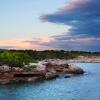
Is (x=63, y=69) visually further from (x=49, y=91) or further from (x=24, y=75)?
(x=49, y=91)

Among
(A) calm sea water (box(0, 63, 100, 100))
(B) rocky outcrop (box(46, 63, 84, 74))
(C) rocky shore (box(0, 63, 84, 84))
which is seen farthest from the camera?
(B) rocky outcrop (box(46, 63, 84, 74))

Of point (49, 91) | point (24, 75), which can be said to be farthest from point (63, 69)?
point (49, 91)

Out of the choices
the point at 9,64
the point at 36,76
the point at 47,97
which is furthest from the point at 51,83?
the point at 47,97

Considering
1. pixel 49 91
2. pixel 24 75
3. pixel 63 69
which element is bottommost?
pixel 49 91

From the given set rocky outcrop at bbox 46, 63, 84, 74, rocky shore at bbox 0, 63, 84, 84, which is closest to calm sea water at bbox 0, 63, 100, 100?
rocky shore at bbox 0, 63, 84, 84

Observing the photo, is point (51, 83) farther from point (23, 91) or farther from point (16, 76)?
point (23, 91)

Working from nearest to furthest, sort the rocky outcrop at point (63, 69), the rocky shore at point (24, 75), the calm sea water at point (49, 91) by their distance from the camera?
the calm sea water at point (49, 91) → the rocky shore at point (24, 75) → the rocky outcrop at point (63, 69)

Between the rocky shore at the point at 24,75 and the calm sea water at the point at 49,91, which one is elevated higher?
the rocky shore at the point at 24,75

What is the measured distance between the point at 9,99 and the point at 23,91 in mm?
11865

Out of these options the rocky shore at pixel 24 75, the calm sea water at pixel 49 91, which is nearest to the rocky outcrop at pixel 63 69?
the rocky shore at pixel 24 75

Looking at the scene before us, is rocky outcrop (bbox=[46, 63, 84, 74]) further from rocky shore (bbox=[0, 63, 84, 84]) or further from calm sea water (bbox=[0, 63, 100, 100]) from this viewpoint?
calm sea water (bbox=[0, 63, 100, 100])

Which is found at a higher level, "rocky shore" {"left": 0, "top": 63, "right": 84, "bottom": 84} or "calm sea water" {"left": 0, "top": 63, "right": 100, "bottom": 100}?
"rocky shore" {"left": 0, "top": 63, "right": 84, "bottom": 84}

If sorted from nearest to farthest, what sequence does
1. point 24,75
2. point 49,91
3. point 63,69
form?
point 49,91 → point 24,75 → point 63,69

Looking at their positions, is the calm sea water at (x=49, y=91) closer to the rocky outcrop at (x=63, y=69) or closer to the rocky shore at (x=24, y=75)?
the rocky shore at (x=24, y=75)
